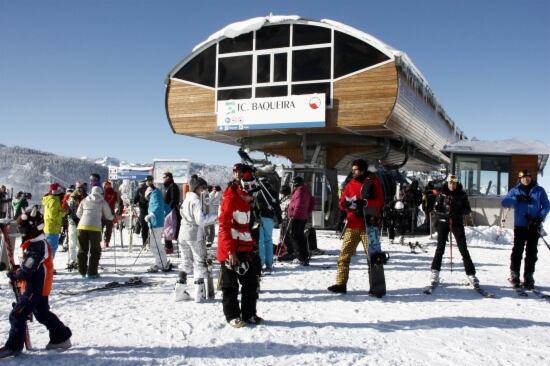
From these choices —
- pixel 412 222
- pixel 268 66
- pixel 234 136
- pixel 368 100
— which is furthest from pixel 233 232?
pixel 234 136

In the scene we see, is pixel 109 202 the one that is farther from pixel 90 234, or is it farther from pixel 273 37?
pixel 273 37

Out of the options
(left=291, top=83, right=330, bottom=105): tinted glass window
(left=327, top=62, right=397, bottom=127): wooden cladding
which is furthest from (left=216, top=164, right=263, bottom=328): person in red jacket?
(left=291, top=83, right=330, bottom=105): tinted glass window

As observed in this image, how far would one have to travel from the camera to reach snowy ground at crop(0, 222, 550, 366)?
13.0 feet

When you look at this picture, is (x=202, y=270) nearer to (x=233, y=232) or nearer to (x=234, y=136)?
(x=233, y=232)

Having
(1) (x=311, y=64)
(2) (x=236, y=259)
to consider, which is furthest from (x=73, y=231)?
(1) (x=311, y=64)

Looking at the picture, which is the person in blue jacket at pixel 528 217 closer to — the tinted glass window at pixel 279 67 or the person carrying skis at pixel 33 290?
the person carrying skis at pixel 33 290

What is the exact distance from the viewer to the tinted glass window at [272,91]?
17.9 metres

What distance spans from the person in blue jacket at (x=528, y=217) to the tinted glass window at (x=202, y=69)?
14.1m

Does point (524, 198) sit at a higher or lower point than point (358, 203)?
higher

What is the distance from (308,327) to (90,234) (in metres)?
4.48

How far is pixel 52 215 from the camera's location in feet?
26.3

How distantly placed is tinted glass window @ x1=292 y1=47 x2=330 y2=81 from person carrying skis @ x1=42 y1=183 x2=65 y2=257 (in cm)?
1137

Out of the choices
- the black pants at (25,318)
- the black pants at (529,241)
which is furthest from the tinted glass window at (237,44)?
the black pants at (25,318)

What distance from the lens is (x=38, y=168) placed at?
90.6m
